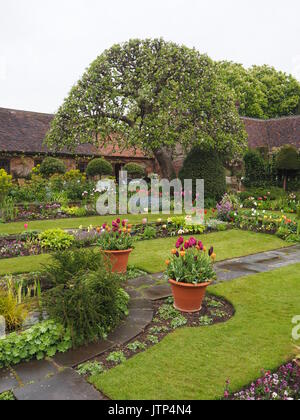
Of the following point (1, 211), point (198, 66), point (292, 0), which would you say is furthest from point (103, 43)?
point (292, 0)

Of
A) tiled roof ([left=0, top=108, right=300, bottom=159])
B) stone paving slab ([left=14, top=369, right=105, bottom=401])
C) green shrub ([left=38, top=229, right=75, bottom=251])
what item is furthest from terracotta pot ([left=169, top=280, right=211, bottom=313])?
tiled roof ([left=0, top=108, right=300, bottom=159])

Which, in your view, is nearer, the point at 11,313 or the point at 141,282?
the point at 11,313

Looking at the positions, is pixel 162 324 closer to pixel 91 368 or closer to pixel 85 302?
pixel 85 302

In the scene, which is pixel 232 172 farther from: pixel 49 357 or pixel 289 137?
pixel 49 357

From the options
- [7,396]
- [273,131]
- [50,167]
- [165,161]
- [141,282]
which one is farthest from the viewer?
[273,131]

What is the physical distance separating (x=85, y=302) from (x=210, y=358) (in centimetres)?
135

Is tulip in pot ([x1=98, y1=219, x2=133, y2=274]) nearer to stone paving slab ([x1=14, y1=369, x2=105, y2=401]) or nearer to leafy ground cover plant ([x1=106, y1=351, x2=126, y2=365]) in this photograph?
leafy ground cover plant ([x1=106, y1=351, x2=126, y2=365])

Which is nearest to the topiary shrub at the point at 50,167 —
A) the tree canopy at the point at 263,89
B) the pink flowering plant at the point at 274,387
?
the pink flowering plant at the point at 274,387

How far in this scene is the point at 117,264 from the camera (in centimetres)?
577

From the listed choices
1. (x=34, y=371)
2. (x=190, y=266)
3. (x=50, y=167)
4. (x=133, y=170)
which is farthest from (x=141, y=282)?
(x=133, y=170)

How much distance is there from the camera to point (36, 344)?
129 inches

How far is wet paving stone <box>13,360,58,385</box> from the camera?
9.48ft

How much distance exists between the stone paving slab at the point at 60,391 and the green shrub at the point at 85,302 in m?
0.60

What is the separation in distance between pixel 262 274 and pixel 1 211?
350 inches
